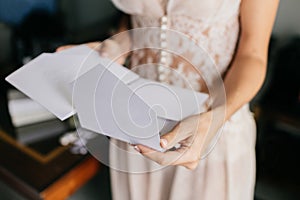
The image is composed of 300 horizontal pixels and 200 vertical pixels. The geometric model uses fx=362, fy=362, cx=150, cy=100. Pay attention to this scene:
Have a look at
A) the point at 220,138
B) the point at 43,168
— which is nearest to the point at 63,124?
the point at 43,168

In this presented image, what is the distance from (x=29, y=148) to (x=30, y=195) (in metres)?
0.17

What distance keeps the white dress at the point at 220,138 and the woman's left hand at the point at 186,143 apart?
0.14m

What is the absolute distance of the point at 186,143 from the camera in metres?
0.61

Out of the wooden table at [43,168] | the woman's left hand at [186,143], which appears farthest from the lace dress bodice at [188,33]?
the wooden table at [43,168]

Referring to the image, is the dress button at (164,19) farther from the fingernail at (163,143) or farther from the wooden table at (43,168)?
the wooden table at (43,168)

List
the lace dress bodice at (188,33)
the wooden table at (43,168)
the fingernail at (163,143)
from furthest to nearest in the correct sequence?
the wooden table at (43,168)
the lace dress bodice at (188,33)
the fingernail at (163,143)

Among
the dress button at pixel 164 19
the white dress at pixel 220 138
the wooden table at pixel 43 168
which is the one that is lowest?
the wooden table at pixel 43 168

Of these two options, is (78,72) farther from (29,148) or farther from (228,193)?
(29,148)

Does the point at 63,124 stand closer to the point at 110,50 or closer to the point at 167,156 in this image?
the point at 110,50

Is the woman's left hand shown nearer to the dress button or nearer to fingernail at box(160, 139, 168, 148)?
fingernail at box(160, 139, 168, 148)

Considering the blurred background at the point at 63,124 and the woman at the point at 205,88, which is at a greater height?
the woman at the point at 205,88

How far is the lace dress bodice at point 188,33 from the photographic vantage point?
0.71m

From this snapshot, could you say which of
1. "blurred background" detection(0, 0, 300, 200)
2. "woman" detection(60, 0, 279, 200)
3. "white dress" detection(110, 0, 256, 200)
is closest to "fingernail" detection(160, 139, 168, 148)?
"woman" detection(60, 0, 279, 200)

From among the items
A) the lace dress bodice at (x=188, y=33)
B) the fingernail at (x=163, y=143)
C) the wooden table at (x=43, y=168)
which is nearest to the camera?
the fingernail at (x=163, y=143)
